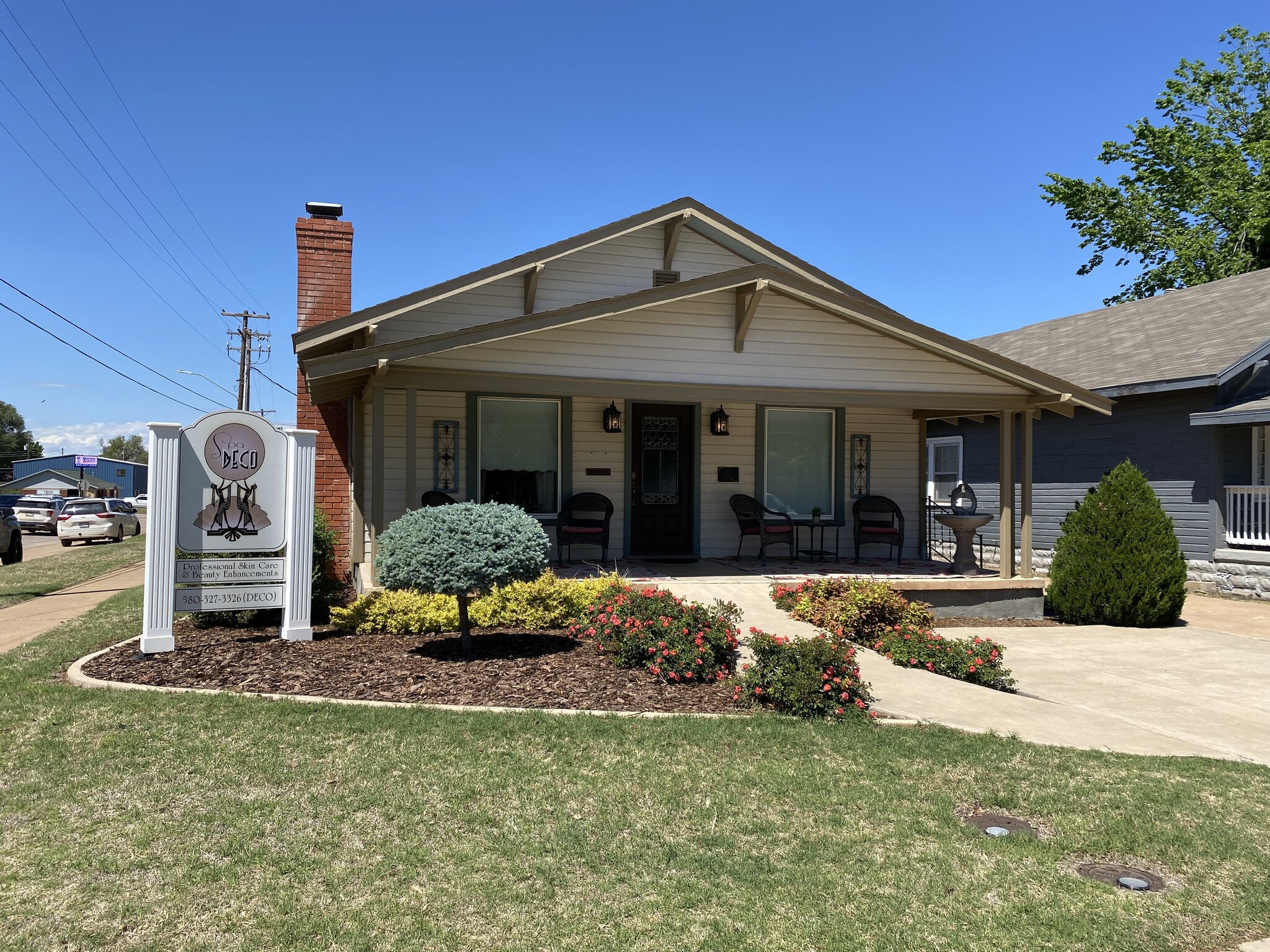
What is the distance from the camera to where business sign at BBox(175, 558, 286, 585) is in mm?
7242

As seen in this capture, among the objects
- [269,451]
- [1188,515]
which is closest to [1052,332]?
[1188,515]

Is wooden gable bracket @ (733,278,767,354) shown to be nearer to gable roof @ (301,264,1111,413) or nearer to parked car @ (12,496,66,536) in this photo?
gable roof @ (301,264,1111,413)

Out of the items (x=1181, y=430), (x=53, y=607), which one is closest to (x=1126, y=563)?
(x=1181, y=430)

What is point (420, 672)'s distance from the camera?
6637mm

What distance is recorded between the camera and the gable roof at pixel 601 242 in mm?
9766

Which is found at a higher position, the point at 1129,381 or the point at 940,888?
the point at 1129,381

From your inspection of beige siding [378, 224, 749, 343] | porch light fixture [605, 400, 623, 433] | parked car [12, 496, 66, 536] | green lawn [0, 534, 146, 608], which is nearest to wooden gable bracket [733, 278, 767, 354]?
beige siding [378, 224, 749, 343]

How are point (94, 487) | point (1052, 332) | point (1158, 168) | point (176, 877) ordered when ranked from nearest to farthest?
point (176, 877)
point (1052, 332)
point (1158, 168)
point (94, 487)

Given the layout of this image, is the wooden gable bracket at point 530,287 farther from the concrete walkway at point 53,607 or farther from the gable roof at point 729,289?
the concrete walkway at point 53,607

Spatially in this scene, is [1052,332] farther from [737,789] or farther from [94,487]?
[94,487]

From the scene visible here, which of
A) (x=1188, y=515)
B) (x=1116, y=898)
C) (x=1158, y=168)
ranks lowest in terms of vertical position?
(x=1116, y=898)

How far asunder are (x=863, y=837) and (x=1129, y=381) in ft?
44.9

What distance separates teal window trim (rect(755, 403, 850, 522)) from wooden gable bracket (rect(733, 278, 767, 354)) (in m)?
2.49

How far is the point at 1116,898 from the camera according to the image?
351cm
